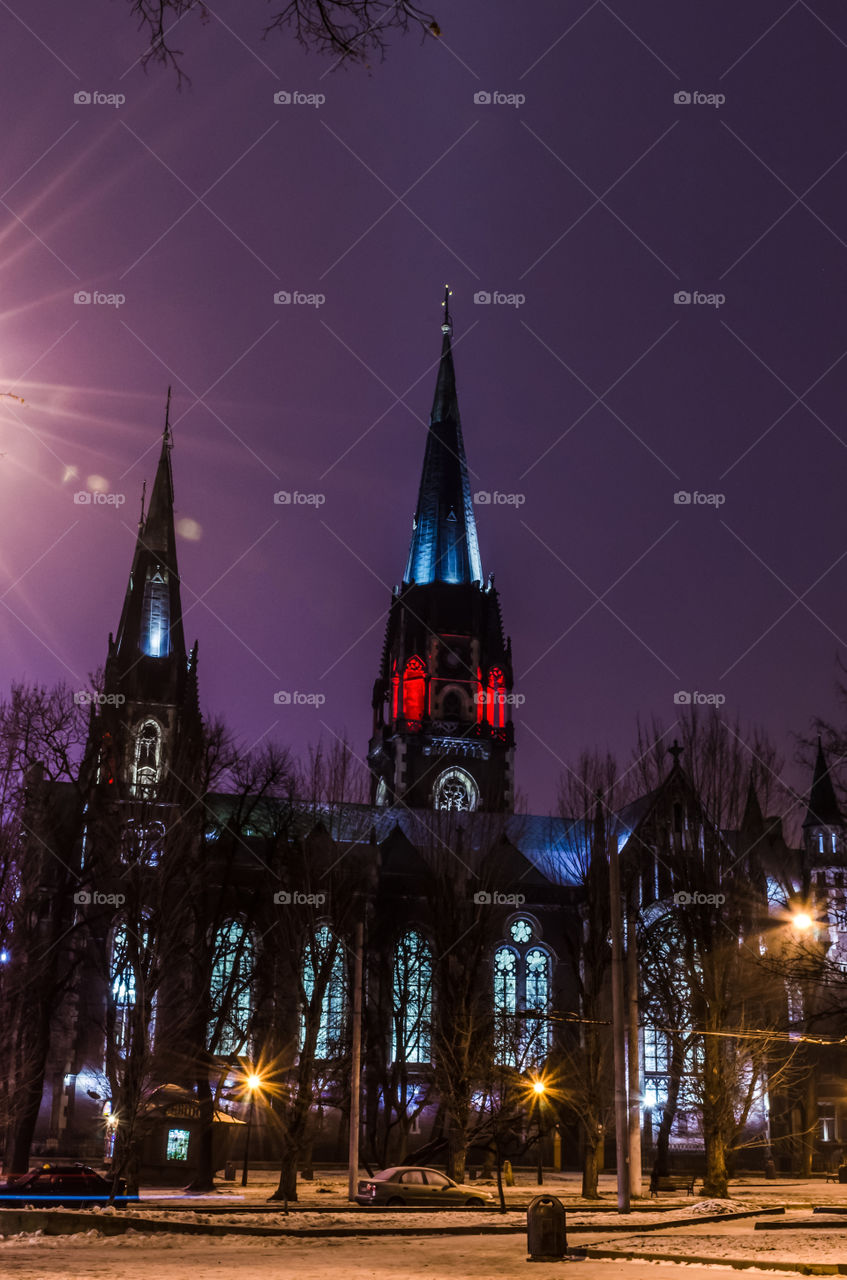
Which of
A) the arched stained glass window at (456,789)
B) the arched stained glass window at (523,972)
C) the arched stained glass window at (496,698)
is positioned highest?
the arched stained glass window at (496,698)

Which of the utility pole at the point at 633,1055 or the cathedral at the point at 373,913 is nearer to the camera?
the utility pole at the point at 633,1055

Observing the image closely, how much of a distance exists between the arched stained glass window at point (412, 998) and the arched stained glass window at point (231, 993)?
7.02 m

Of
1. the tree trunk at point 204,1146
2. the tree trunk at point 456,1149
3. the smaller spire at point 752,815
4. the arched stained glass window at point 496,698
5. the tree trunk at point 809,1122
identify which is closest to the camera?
the tree trunk at point 204,1146

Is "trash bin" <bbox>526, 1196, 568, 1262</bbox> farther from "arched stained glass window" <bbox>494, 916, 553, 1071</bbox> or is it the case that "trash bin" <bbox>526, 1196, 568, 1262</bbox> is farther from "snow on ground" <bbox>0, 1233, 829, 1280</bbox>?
"arched stained glass window" <bbox>494, 916, 553, 1071</bbox>

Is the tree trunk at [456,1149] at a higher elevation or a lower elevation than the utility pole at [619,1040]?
lower

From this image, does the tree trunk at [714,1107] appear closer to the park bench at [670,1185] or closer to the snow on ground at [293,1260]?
the park bench at [670,1185]

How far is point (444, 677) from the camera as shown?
83562 millimetres

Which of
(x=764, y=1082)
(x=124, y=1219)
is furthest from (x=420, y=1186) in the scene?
(x=764, y=1082)

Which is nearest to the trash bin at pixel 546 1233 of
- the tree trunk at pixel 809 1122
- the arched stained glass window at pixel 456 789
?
the tree trunk at pixel 809 1122

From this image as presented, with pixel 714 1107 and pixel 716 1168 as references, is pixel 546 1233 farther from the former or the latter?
pixel 714 1107

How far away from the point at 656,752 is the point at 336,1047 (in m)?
20.6

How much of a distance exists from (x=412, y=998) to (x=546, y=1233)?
4436cm

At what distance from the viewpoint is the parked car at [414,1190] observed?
105 ft

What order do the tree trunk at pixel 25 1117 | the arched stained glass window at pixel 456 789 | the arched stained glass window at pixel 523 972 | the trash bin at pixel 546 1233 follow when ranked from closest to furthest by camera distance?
the trash bin at pixel 546 1233
the tree trunk at pixel 25 1117
the arched stained glass window at pixel 523 972
the arched stained glass window at pixel 456 789
